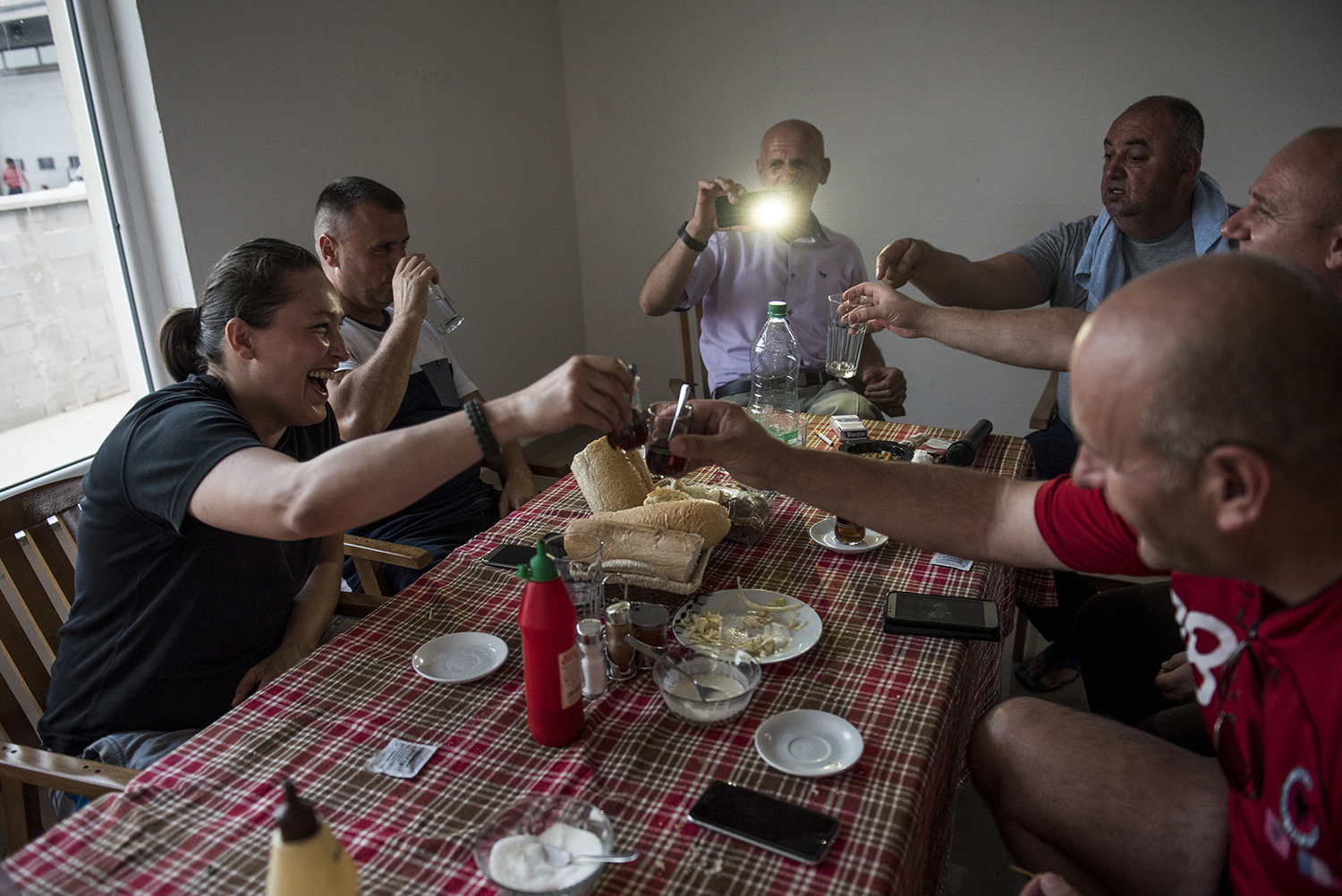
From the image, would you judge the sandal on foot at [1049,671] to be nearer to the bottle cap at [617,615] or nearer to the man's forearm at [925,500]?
the man's forearm at [925,500]

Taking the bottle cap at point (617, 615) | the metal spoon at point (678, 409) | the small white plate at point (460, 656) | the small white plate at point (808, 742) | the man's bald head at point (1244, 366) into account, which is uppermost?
the man's bald head at point (1244, 366)

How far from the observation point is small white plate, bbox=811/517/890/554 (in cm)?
192

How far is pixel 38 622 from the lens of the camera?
6.23 feet

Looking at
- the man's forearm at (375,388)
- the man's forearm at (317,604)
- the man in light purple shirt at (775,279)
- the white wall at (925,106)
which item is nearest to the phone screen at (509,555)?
the man's forearm at (317,604)

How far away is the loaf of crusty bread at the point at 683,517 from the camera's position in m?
1.77

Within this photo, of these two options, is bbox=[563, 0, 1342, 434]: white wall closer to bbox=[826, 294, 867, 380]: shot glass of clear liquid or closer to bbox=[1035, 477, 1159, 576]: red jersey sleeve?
bbox=[826, 294, 867, 380]: shot glass of clear liquid

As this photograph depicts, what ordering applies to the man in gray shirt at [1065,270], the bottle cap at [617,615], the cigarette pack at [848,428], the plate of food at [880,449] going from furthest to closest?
the man in gray shirt at [1065,270] < the cigarette pack at [848,428] < the plate of food at [880,449] < the bottle cap at [617,615]

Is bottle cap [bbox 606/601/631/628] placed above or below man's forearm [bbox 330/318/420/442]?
below

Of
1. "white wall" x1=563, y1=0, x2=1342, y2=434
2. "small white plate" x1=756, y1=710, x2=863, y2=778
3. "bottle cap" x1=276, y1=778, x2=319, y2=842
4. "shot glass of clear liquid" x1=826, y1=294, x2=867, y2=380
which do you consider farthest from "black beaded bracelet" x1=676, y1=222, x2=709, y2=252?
"bottle cap" x1=276, y1=778, x2=319, y2=842

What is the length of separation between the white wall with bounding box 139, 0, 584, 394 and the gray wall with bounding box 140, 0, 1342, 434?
1 cm

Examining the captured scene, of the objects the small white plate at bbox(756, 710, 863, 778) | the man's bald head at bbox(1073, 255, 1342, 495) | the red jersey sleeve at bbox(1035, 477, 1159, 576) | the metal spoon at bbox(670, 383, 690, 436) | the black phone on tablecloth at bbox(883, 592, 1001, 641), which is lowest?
the small white plate at bbox(756, 710, 863, 778)

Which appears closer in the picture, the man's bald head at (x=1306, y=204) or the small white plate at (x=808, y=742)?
the small white plate at (x=808, y=742)

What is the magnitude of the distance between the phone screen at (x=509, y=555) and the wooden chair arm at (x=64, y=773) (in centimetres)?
76

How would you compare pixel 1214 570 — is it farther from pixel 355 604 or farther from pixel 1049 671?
pixel 1049 671
